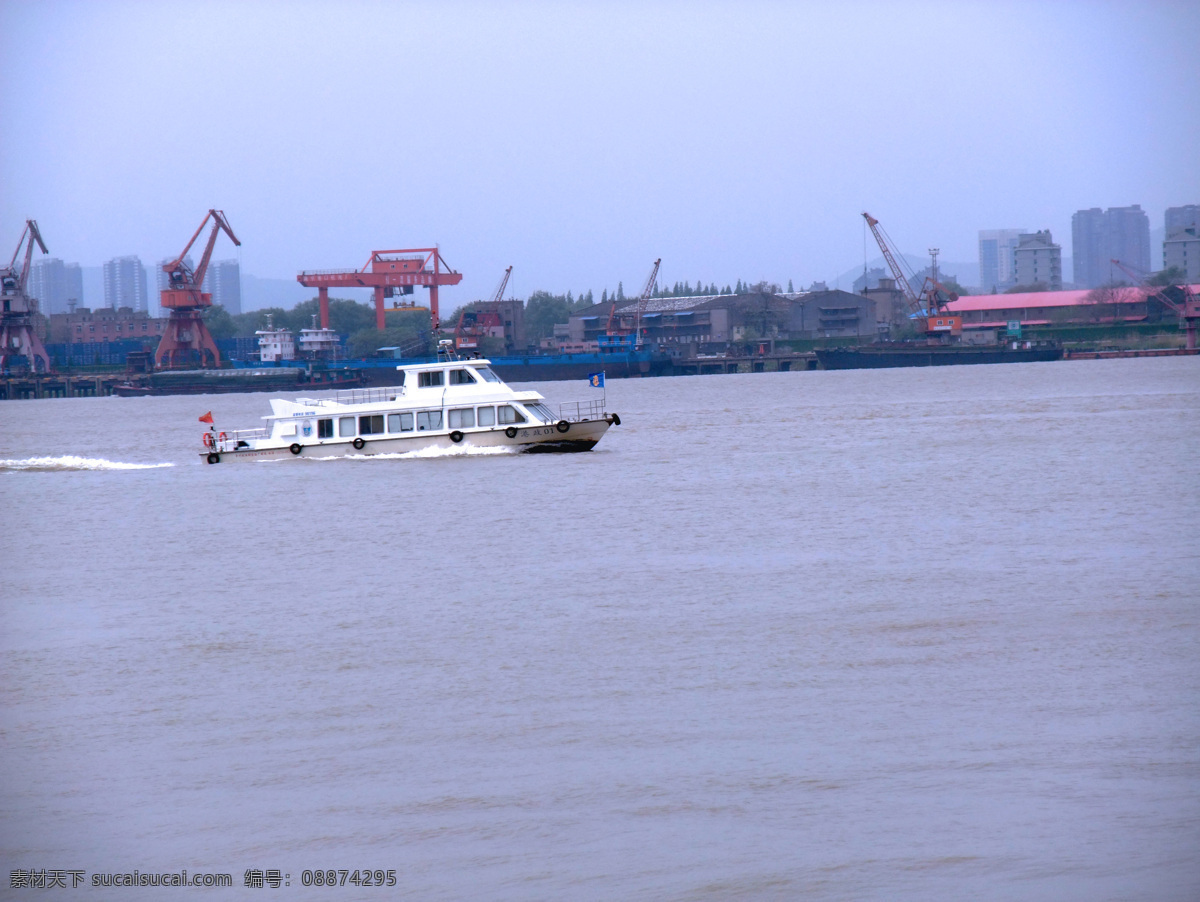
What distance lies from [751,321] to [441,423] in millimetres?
120975

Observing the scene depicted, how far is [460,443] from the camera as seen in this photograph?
35844 mm

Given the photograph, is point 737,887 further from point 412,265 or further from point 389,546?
point 412,265

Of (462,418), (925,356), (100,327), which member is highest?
(100,327)

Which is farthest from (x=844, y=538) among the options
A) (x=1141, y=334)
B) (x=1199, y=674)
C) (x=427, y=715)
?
(x=1141, y=334)

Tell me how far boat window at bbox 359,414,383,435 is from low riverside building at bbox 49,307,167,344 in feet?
486

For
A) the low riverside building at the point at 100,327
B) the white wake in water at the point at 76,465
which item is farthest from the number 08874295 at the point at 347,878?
the low riverside building at the point at 100,327

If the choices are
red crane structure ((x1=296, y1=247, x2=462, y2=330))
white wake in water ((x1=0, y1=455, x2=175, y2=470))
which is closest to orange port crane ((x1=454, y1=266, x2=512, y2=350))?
red crane structure ((x1=296, y1=247, x2=462, y2=330))

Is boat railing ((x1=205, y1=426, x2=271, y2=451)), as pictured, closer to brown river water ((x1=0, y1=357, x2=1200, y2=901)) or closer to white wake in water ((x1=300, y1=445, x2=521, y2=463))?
white wake in water ((x1=300, y1=445, x2=521, y2=463))

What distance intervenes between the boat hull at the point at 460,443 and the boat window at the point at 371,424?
0.33 metres

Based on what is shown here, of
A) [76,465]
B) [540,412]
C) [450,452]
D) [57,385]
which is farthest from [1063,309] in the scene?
[76,465]

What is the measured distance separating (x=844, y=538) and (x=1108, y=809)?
12496 millimetres

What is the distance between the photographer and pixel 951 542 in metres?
20.5

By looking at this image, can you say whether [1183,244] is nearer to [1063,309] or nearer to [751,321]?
[1063,309]

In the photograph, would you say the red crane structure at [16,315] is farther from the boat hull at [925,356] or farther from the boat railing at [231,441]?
the boat railing at [231,441]
